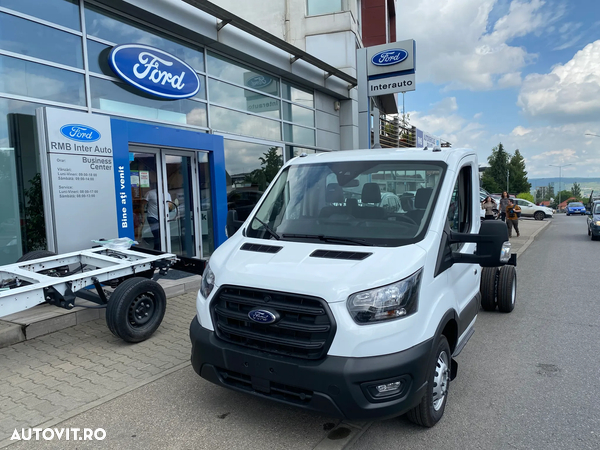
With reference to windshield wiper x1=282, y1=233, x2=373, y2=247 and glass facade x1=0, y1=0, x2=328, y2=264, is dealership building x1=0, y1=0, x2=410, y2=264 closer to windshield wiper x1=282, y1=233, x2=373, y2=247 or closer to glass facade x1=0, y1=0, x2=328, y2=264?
glass facade x1=0, y1=0, x2=328, y2=264

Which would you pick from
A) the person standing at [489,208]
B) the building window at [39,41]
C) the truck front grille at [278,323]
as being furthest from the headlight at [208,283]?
the person standing at [489,208]

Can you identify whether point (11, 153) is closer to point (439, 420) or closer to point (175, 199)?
point (175, 199)

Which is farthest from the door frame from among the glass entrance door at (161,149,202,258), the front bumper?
the front bumper

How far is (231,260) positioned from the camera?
332cm

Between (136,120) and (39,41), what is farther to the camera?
(136,120)

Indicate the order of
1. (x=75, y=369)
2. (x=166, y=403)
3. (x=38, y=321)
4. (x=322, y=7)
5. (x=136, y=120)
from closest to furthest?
(x=166, y=403) < (x=75, y=369) < (x=38, y=321) < (x=136, y=120) < (x=322, y=7)

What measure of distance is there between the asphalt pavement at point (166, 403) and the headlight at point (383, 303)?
0.82m

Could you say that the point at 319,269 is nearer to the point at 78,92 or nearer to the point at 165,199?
the point at 78,92

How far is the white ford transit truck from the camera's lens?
2.71m

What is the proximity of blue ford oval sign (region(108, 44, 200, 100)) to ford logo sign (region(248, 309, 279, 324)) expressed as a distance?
651 centimetres

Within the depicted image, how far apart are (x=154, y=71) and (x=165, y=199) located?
249cm

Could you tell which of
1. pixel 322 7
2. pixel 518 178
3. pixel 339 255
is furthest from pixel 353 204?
pixel 518 178

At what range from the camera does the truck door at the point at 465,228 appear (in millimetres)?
3632

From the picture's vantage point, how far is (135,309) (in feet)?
15.9
